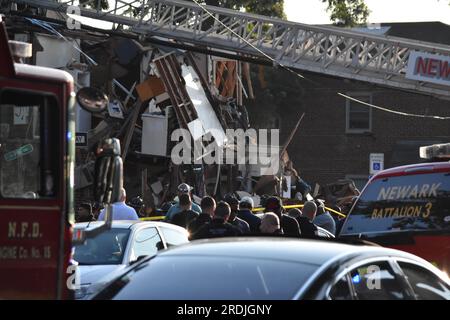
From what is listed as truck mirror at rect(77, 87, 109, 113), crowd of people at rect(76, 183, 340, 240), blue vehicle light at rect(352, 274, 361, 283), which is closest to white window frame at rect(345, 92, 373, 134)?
crowd of people at rect(76, 183, 340, 240)

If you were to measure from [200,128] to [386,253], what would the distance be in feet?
58.4

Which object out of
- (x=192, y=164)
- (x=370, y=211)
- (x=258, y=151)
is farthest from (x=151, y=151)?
(x=370, y=211)

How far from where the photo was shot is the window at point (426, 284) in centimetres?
643

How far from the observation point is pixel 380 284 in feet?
20.7

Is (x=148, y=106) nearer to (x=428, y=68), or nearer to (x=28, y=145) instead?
(x=428, y=68)

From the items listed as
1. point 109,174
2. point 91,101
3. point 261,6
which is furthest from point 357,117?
point 109,174

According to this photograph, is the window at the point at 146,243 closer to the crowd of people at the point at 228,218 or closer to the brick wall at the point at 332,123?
the crowd of people at the point at 228,218

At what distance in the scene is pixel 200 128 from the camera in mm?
23969

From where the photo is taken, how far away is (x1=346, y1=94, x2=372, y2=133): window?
38688mm

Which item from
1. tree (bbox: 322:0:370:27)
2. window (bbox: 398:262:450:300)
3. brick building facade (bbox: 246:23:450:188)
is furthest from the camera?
tree (bbox: 322:0:370:27)

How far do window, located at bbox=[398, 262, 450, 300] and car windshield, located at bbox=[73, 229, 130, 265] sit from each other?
4.71 metres

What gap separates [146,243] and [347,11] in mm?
29623

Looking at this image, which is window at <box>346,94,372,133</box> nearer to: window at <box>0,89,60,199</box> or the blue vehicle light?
window at <box>0,89,60,199</box>

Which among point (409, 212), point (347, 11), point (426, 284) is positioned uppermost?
point (347, 11)
